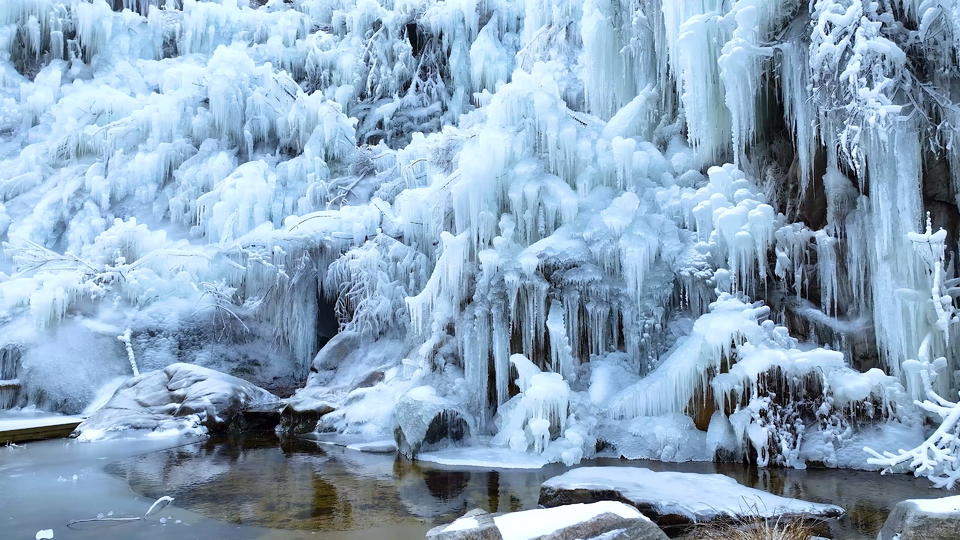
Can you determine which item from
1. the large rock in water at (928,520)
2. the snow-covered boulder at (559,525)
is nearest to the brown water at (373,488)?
the large rock in water at (928,520)

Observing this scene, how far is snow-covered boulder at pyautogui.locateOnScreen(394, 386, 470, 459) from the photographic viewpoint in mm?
9836

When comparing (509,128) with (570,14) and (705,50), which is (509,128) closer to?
(705,50)

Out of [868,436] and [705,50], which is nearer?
[868,436]

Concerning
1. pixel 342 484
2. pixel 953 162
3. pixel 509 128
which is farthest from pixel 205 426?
pixel 953 162

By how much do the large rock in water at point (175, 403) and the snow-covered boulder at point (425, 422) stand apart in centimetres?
460

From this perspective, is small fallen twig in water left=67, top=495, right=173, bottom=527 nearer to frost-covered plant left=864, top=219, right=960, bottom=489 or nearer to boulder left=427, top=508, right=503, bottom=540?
boulder left=427, top=508, right=503, bottom=540

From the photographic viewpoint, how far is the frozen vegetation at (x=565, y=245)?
8.16m

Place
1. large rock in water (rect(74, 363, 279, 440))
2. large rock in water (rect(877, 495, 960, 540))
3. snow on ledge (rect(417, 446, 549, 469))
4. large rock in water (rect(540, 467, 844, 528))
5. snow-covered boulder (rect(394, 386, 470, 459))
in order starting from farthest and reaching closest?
large rock in water (rect(74, 363, 279, 440))
snow-covered boulder (rect(394, 386, 470, 459))
snow on ledge (rect(417, 446, 549, 469))
large rock in water (rect(540, 467, 844, 528))
large rock in water (rect(877, 495, 960, 540))

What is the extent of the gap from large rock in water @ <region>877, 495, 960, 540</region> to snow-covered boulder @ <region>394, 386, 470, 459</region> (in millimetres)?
6525

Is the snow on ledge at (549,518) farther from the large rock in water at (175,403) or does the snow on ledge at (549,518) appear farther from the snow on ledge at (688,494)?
the large rock in water at (175,403)

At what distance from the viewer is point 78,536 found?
5.59 m

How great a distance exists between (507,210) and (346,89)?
11023 mm

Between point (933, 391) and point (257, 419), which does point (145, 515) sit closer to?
point (257, 419)

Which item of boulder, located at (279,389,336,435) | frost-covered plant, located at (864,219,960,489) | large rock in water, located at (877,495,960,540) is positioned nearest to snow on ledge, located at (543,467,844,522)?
frost-covered plant, located at (864,219,960,489)
